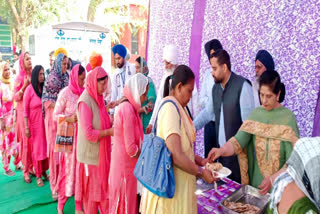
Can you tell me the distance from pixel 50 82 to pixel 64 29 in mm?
3760

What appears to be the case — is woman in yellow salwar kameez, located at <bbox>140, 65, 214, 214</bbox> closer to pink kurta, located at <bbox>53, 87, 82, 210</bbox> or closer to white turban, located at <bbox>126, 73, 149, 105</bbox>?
white turban, located at <bbox>126, 73, 149, 105</bbox>

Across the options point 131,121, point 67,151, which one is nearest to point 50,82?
point 67,151

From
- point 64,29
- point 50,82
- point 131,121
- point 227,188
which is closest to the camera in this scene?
point 227,188

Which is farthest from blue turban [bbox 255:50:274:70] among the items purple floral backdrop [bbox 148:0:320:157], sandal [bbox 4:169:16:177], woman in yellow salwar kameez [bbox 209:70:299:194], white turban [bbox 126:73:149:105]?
sandal [bbox 4:169:16:177]

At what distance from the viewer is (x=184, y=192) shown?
167 cm

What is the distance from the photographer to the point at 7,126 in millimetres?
4613

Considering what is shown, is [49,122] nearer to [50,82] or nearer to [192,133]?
[50,82]

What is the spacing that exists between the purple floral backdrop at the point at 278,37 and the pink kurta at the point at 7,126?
10.8 feet

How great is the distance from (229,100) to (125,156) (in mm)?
1167

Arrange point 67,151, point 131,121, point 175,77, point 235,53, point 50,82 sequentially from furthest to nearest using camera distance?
point 235,53 < point 50,82 < point 67,151 < point 131,121 < point 175,77

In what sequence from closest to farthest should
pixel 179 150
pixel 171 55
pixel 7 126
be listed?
pixel 179 150, pixel 171 55, pixel 7 126

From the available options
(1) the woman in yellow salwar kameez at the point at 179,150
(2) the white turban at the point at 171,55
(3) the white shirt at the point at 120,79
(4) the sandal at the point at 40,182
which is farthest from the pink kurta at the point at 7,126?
(1) the woman in yellow salwar kameez at the point at 179,150

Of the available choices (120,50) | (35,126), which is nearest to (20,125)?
(35,126)

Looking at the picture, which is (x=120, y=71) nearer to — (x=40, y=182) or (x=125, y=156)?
(x=40, y=182)
